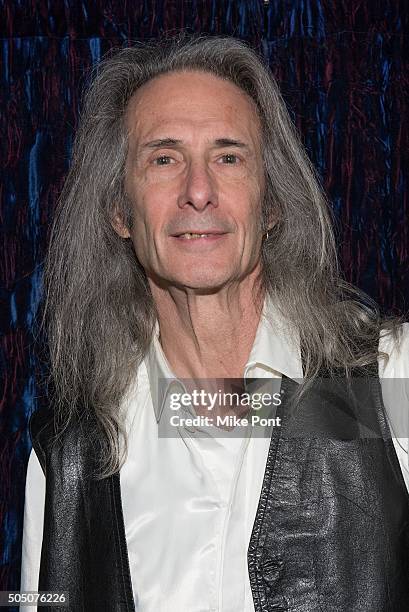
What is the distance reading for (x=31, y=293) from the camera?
210 cm

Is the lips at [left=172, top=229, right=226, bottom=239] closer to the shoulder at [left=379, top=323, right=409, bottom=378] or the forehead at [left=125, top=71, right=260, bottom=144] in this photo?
the forehead at [left=125, top=71, right=260, bottom=144]

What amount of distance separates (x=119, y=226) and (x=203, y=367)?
364 mm

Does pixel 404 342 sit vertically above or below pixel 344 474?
above

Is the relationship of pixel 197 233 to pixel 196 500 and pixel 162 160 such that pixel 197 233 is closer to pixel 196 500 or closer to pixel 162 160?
pixel 162 160

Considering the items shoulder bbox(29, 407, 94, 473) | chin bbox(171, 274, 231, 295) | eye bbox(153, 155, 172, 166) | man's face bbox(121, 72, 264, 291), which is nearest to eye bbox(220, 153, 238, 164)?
man's face bbox(121, 72, 264, 291)

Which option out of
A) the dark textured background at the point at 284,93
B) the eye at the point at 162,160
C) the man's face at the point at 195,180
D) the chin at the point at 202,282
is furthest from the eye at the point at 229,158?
the dark textured background at the point at 284,93

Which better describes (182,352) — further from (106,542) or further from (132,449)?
(106,542)

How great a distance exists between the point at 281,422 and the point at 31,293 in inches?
30.0

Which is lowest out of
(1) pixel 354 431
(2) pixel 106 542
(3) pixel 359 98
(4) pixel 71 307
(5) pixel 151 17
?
(2) pixel 106 542

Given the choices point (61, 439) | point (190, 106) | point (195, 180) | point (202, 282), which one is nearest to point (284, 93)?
point (190, 106)

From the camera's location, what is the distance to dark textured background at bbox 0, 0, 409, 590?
2.02 m

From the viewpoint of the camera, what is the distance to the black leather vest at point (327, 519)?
1.54m

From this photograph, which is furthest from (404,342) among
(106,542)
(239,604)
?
(106,542)

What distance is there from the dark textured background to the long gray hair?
0.10 meters
